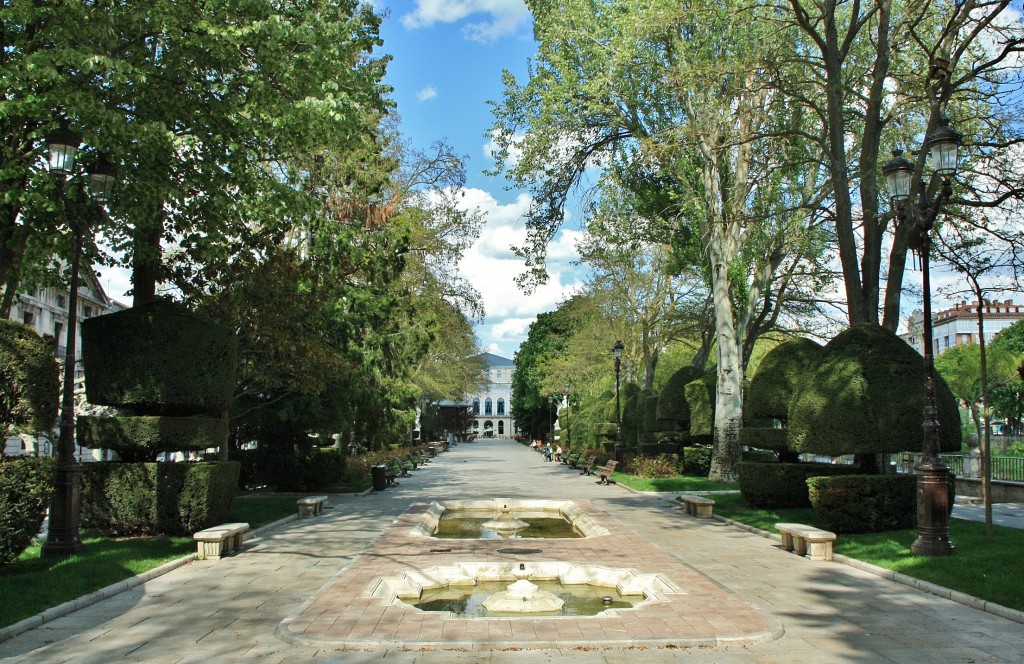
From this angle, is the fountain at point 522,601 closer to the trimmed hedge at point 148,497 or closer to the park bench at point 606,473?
the trimmed hedge at point 148,497

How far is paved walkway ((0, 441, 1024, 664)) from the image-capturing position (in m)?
6.53

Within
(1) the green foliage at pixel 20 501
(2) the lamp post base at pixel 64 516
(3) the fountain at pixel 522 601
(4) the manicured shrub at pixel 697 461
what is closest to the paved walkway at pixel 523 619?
(3) the fountain at pixel 522 601

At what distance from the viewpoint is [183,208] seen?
46.1ft

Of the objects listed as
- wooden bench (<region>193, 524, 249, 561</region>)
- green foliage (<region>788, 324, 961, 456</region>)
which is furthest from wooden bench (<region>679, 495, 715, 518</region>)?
wooden bench (<region>193, 524, 249, 561</region>)

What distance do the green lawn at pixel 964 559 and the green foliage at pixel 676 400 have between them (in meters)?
13.4

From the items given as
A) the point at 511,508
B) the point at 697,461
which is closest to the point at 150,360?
the point at 511,508

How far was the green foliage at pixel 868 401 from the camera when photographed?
41.6ft

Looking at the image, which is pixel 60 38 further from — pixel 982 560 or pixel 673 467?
pixel 673 467

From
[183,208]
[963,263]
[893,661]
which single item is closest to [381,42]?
Answer: [183,208]

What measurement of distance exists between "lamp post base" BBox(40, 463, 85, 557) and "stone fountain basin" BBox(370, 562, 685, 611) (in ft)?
15.7

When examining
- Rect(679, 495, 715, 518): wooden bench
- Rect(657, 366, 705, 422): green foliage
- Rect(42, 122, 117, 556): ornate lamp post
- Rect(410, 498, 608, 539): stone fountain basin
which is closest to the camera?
Rect(42, 122, 117, 556): ornate lamp post

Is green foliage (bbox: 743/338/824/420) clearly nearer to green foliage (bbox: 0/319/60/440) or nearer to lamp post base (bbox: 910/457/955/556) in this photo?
lamp post base (bbox: 910/457/955/556)

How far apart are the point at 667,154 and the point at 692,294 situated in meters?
18.0

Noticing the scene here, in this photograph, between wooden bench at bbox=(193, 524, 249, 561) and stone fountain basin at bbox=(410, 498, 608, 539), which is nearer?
wooden bench at bbox=(193, 524, 249, 561)
